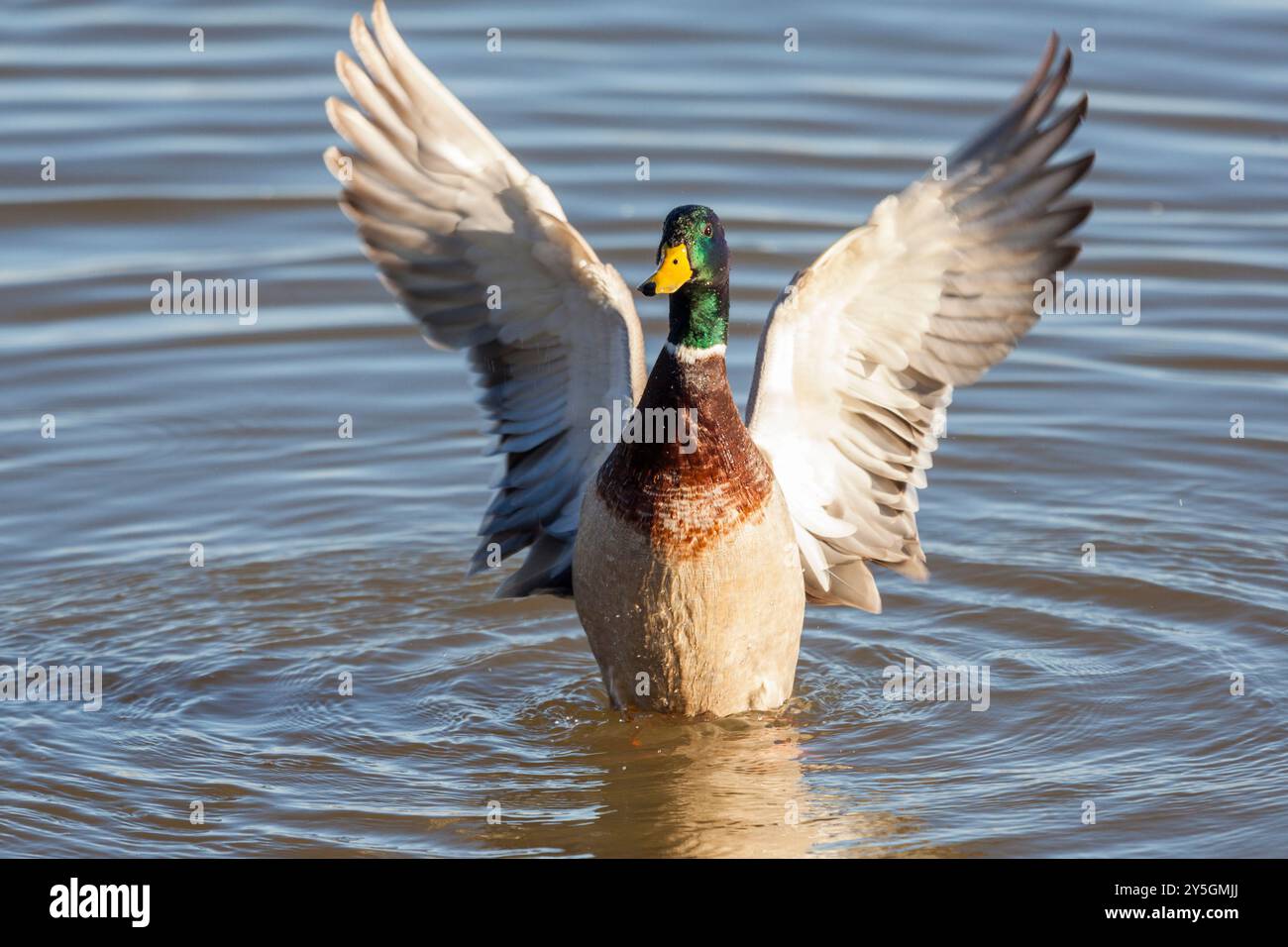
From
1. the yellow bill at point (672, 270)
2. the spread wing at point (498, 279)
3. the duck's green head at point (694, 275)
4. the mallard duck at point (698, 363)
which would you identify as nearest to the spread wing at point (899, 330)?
the mallard duck at point (698, 363)

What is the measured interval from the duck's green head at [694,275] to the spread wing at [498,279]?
0.23 meters

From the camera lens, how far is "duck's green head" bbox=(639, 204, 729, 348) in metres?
5.69

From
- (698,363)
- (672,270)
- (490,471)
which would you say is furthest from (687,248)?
(490,471)

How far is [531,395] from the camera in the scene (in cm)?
648

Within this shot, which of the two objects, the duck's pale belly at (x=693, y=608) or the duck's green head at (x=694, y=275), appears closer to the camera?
the duck's green head at (x=694, y=275)

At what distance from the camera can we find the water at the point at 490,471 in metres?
5.91

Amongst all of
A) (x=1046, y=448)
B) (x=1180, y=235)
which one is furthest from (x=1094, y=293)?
(x=1046, y=448)

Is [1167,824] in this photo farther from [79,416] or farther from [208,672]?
[79,416]

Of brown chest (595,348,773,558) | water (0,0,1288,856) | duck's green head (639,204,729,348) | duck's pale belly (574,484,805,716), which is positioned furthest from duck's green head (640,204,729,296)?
water (0,0,1288,856)

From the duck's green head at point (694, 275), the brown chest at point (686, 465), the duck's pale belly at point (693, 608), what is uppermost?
the duck's green head at point (694, 275)

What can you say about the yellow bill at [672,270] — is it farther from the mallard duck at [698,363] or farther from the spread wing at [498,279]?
the spread wing at [498,279]

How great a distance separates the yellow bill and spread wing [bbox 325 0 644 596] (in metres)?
0.29

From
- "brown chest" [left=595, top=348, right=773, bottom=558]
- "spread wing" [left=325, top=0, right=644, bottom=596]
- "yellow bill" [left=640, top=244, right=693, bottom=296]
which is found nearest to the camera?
"yellow bill" [left=640, top=244, right=693, bottom=296]

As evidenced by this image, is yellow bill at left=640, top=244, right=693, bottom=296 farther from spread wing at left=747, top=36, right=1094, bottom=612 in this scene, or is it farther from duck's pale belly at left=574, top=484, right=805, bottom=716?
duck's pale belly at left=574, top=484, right=805, bottom=716
